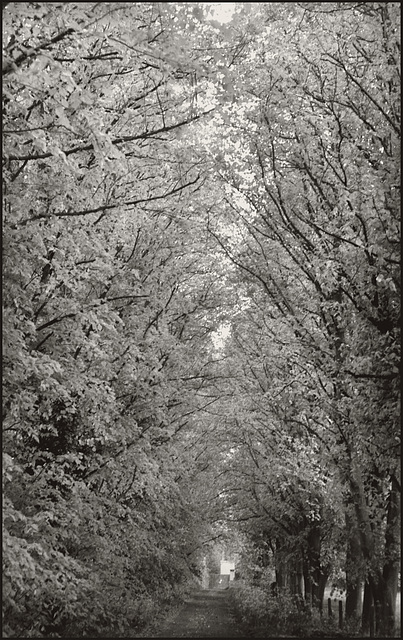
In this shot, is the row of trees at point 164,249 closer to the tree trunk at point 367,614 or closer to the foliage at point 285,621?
the tree trunk at point 367,614

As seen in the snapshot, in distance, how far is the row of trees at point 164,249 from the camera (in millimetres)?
6770

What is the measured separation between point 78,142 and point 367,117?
4.13m

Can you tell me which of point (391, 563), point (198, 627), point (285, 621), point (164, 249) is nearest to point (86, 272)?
point (164, 249)

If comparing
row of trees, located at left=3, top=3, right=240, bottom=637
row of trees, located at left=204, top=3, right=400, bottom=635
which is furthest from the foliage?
→ row of trees, located at left=3, top=3, right=240, bottom=637

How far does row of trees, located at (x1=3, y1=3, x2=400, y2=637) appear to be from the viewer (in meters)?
6.77

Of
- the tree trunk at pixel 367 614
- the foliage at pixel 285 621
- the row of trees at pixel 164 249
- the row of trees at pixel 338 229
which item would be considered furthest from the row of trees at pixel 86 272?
the tree trunk at pixel 367 614

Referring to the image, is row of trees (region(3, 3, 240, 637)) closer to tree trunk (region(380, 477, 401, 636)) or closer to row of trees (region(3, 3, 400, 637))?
row of trees (region(3, 3, 400, 637))

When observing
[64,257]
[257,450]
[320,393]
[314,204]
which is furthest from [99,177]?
[257,450]

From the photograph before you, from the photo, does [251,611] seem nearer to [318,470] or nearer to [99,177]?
[318,470]

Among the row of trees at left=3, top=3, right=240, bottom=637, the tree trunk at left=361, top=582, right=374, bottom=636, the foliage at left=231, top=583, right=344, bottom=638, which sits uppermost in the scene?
the row of trees at left=3, top=3, right=240, bottom=637

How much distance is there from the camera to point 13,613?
28.6 ft

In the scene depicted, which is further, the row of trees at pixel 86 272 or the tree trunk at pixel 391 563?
the tree trunk at pixel 391 563

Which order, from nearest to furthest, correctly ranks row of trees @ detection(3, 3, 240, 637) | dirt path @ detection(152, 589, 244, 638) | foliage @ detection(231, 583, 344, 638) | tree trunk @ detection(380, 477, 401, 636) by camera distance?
row of trees @ detection(3, 3, 240, 637) < tree trunk @ detection(380, 477, 401, 636) < foliage @ detection(231, 583, 344, 638) < dirt path @ detection(152, 589, 244, 638)

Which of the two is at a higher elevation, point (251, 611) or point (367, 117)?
point (367, 117)
